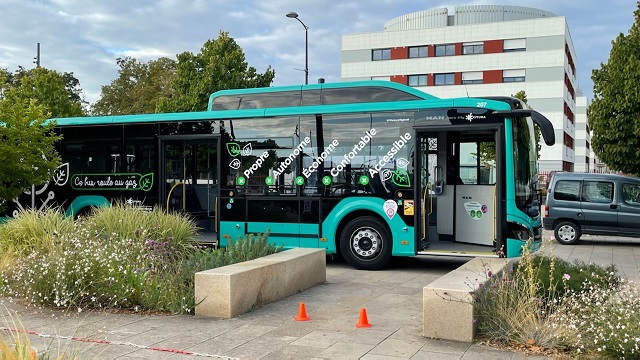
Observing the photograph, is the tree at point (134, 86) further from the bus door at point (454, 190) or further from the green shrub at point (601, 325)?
the green shrub at point (601, 325)

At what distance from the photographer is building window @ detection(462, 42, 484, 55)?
54.7m

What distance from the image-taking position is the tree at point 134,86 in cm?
4966

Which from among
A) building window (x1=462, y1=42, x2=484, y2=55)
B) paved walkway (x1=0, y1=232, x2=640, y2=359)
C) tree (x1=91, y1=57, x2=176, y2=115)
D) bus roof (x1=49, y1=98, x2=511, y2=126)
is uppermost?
building window (x1=462, y1=42, x2=484, y2=55)

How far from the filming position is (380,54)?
59.2 m

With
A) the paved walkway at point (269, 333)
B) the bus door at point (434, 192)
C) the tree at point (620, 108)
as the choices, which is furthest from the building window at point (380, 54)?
the paved walkway at point (269, 333)

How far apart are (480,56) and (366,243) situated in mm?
47298

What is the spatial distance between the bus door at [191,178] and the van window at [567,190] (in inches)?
411

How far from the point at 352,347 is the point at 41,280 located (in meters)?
4.17

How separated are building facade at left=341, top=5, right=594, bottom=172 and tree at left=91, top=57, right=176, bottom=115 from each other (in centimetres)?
1882

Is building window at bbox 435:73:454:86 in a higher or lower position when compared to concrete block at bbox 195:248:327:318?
higher

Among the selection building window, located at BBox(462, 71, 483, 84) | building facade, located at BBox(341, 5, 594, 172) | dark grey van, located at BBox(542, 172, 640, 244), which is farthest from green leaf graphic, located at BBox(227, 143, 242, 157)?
building window, located at BBox(462, 71, 483, 84)

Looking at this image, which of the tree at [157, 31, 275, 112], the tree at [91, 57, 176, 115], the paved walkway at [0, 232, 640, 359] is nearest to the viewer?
the paved walkway at [0, 232, 640, 359]

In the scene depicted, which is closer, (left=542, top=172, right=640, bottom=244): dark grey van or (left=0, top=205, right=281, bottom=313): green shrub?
(left=0, top=205, right=281, bottom=313): green shrub

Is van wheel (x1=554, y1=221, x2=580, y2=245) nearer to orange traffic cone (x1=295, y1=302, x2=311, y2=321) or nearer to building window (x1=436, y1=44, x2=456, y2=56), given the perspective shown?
orange traffic cone (x1=295, y1=302, x2=311, y2=321)
